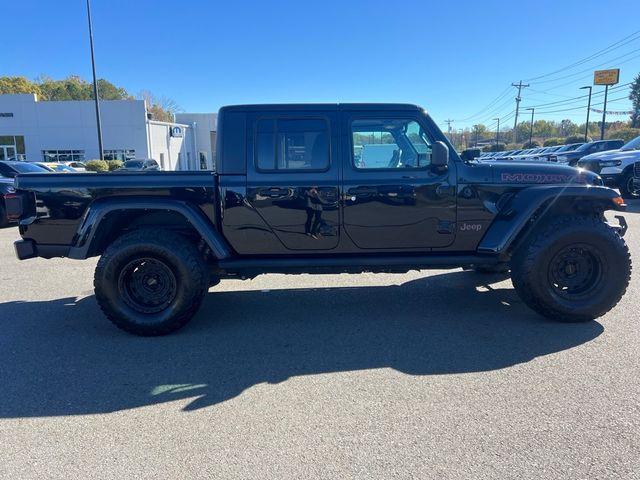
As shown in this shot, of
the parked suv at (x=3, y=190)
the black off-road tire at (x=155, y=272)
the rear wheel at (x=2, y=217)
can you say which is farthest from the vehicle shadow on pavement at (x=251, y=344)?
the rear wheel at (x=2, y=217)

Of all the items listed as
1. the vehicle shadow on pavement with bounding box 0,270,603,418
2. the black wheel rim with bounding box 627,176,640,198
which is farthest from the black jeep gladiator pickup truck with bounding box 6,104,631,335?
the black wheel rim with bounding box 627,176,640,198

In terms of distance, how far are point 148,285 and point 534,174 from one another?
12.8 feet

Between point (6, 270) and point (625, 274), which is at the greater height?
point (625, 274)

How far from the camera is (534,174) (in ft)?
14.4

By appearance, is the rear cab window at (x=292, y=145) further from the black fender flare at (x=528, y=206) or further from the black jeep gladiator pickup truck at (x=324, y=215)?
the black fender flare at (x=528, y=206)

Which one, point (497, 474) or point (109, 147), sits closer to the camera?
point (497, 474)

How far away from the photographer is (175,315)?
4180mm

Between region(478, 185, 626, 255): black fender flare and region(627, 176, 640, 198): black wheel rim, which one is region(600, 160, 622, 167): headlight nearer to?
region(627, 176, 640, 198): black wheel rim

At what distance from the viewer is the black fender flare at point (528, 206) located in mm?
4219

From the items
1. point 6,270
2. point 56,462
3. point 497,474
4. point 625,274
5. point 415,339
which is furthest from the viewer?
point 6,270

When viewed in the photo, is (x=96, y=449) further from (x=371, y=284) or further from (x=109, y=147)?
(x=109, y=147)

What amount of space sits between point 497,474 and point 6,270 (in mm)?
7224

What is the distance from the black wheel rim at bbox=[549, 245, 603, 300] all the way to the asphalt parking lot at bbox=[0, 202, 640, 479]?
1.17 ft

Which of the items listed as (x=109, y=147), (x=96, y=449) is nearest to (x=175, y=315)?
(x=96, y=449)
